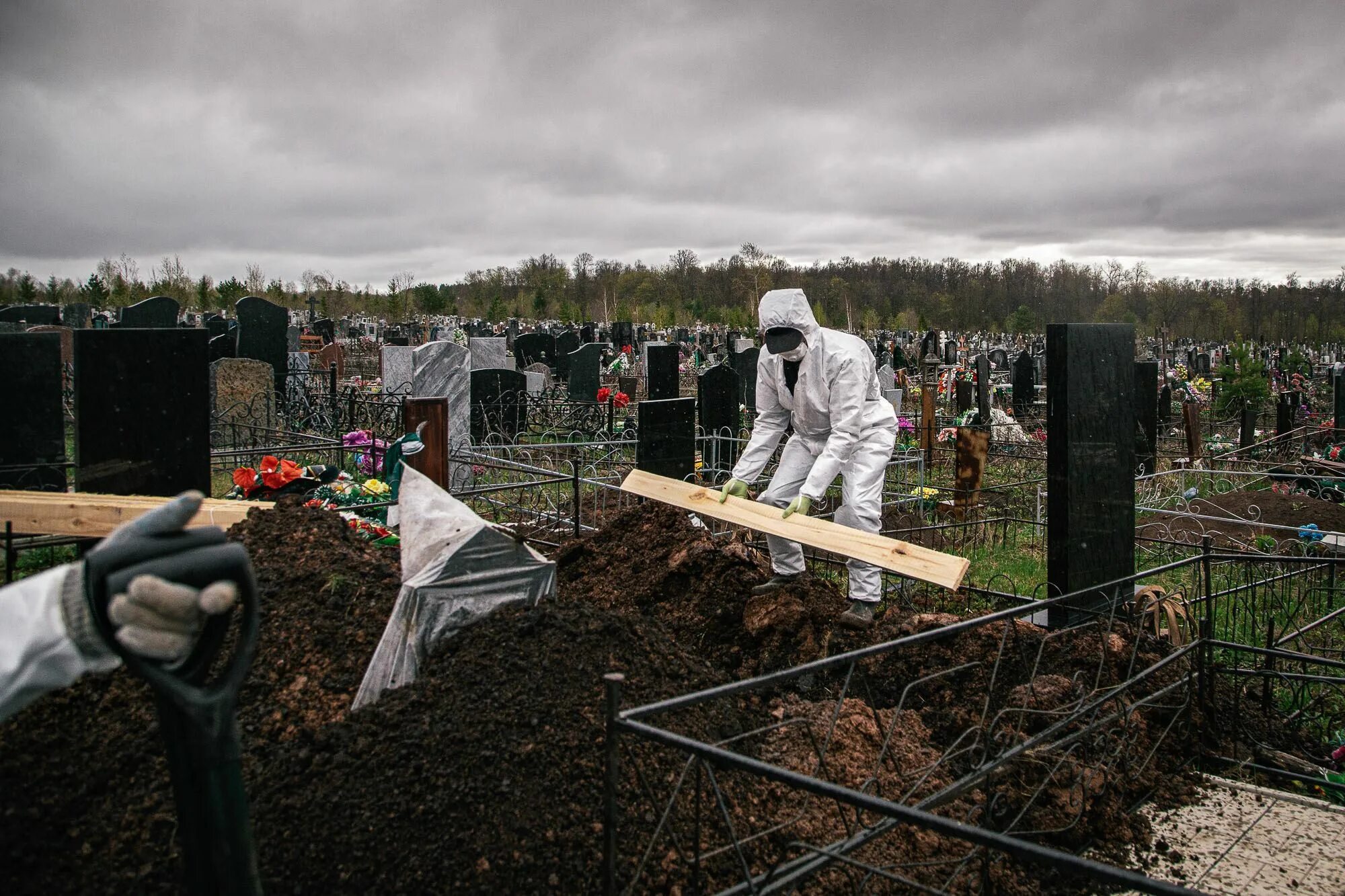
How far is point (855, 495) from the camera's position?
6121 millimetres

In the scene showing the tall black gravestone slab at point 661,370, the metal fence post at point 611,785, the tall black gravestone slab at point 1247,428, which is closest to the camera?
the metal fence post at point 611,785

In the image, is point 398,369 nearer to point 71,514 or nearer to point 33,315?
point 71,514

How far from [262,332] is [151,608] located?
1676 cm

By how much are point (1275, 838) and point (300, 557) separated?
4.56 m

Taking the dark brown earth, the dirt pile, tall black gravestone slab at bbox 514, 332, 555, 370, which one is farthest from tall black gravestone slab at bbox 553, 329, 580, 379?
the dark brown earth

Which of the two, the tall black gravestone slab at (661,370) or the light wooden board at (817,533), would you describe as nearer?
the light wooden board at (817,533)

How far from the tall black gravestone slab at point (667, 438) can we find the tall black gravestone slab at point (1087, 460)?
3.99 m

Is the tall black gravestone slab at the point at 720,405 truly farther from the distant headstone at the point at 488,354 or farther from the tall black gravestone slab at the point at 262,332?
the tall black gravestone slab at the point at 262,332

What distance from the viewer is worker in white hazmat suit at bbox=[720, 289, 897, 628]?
5.98 meters

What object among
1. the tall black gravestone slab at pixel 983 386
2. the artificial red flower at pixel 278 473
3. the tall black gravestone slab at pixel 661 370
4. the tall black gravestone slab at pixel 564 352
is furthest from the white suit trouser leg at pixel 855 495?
the tall black gravestone slab at pixel 564 352

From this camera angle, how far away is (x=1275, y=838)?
407 centimetres

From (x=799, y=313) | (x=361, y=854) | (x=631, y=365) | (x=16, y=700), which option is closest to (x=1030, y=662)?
(x=799, y=313)

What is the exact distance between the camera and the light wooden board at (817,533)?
4.76 m

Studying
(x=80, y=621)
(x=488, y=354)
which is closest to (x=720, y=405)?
(x=488, y=354)
